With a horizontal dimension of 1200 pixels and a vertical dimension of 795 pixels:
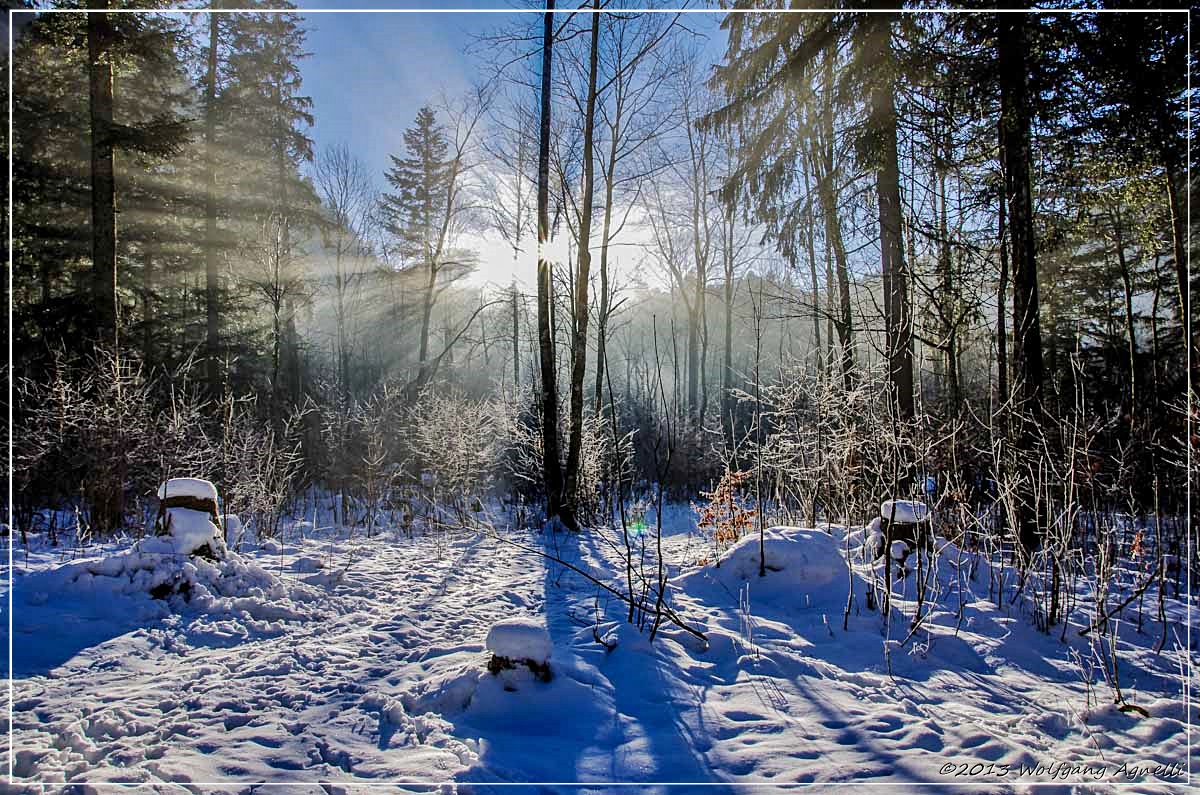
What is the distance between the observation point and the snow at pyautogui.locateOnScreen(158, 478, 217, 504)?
438 centimetres

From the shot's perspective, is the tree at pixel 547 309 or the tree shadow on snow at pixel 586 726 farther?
the tree at pixel 547 309

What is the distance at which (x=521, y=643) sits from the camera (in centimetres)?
263

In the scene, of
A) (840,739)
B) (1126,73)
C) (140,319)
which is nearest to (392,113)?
(840,739)

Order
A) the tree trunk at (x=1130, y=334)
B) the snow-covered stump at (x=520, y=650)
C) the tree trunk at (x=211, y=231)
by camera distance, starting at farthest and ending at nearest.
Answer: the tree trunk at (x=211, y=231), the tree trunk at (x=1130, y=334), the snow-covered stump at (x=520, y=650)

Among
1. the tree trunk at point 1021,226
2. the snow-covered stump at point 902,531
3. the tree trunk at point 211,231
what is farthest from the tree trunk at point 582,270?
the tree trunk at point 211,231

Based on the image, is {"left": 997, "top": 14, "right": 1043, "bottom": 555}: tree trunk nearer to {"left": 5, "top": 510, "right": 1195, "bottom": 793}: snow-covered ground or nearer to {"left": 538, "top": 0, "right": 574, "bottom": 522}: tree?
{"left": 5, "top": 510, "right": 1195, "bottom": 793}: snow-covered ground

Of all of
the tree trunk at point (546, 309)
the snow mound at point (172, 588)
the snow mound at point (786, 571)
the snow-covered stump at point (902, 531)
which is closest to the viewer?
the snow mound at point (172, 588)

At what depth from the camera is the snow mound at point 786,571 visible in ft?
14.2

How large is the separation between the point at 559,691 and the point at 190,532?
11.7 ft

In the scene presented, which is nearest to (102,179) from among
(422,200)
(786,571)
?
(422,200)

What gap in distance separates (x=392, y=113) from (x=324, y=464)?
8.97 meters

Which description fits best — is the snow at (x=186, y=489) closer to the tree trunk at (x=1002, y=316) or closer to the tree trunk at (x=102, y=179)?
the tree trunk at (x=102, y=179)

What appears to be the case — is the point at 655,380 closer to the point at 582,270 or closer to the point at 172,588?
the point at 582,270

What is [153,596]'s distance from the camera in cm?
357
